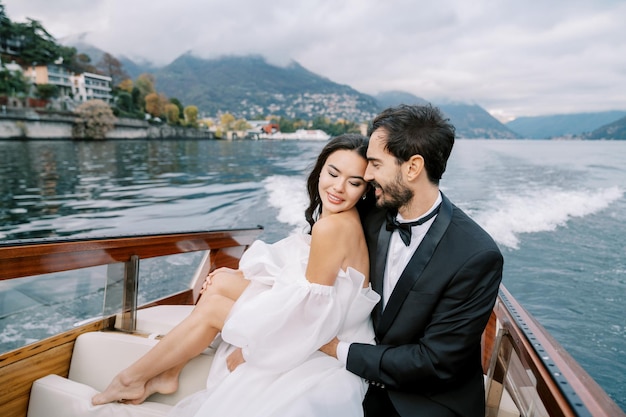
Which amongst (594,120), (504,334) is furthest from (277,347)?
(594,120)

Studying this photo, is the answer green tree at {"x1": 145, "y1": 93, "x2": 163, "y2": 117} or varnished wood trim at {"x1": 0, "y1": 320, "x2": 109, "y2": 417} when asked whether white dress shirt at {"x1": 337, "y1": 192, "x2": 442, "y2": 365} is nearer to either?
varnished wood trim at {"x1": 0, "y1": 320, "x2": 109, "y2": 417}

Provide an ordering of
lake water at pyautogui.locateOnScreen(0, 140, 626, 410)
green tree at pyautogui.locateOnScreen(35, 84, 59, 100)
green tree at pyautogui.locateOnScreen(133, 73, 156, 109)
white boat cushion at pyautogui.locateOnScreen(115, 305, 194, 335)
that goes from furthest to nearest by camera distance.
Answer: green tree at pyautogui.locateOnScreen(133, 73, 156, 109)
green tree at pyautogui.locateOnScreen(35, 84, 59, 100)
lake water at pyautogui.locateOnScreen(0, 140, 626, 410)
white boat cushion at pyautogui.locateOnScreen(115, 305, 194, 335)

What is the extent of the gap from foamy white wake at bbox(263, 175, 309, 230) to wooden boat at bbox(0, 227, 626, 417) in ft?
17.4

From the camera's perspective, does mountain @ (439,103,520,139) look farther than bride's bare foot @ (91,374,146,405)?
Yes

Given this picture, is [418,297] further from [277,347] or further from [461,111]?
[461,111]

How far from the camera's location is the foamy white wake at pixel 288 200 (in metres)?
8.80

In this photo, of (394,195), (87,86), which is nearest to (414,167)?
(394,195)

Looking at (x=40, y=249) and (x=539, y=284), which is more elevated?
(x=40, y=249)

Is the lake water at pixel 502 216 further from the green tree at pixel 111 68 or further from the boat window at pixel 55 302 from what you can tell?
the green tree at pixel 111 68

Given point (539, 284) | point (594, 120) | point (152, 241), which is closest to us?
point (152, 241)

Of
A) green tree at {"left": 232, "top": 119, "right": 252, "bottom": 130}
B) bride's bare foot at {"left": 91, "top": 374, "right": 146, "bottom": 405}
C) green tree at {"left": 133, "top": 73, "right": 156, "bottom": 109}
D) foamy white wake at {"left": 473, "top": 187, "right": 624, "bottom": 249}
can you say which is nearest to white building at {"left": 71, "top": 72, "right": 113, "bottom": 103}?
green tree at {"left": 133, "top": 73, "right": 156, "bottom": 109}

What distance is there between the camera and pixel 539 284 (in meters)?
5.77

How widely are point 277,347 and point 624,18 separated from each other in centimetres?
3129

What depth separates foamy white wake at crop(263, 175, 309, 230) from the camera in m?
8.80
